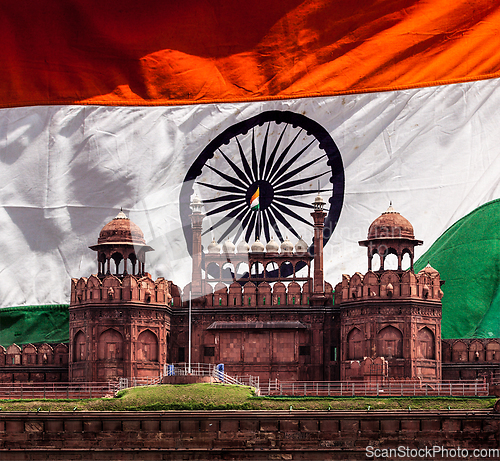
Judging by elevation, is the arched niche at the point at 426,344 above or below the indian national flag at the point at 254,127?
below

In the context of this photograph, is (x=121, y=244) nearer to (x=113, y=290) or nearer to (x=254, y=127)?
(x=113, y=290)

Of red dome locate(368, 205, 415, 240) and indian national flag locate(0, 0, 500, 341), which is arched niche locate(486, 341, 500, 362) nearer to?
indian national flag locate(0, 0, 500, 341)

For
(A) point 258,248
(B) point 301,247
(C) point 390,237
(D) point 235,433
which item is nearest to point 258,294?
(A) point 258,248

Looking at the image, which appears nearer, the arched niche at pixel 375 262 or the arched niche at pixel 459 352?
the arched niche at pixel 459 352

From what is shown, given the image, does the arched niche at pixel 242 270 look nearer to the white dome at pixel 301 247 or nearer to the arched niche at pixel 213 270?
the arched niche at pixel 213 270

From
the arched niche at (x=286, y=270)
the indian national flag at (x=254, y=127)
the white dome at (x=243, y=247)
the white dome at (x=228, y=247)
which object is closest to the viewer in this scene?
the white dome at (x=243, y=247)

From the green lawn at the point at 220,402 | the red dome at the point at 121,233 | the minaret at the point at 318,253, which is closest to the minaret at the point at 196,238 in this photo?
the red dome at the point at 121,233

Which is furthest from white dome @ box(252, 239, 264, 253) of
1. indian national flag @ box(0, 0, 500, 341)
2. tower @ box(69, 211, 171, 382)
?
tower @ box(69, 211, 171, 382)

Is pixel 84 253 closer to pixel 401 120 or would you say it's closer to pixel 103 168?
pixel 103 168
